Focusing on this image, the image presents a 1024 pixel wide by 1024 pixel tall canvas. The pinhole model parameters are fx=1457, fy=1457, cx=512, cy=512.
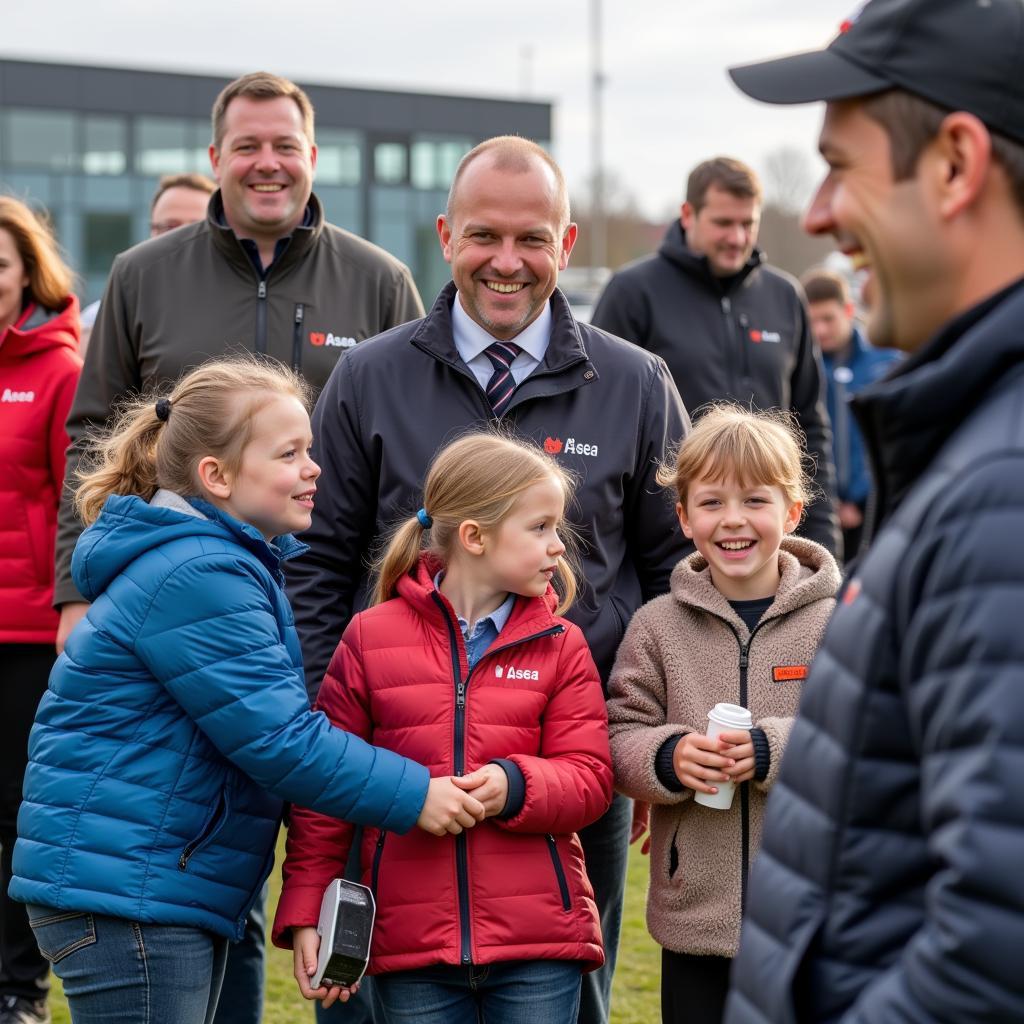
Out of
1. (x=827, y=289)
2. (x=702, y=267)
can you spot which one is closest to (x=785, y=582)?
(x=702, y=267)

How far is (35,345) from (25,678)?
1045mm

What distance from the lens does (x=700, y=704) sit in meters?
3.14

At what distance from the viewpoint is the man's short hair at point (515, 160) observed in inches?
131

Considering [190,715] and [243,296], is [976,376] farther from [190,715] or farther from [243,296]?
[243,296]

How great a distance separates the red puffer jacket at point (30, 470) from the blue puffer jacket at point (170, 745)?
1.61m

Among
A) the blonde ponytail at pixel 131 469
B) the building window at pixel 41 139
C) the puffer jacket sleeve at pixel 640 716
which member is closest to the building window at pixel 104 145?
the building window at pixel 41 139

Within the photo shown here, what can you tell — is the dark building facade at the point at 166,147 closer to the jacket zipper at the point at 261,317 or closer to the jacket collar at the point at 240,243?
the jacket collar at the point at 240,243

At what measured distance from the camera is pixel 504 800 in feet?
9.25

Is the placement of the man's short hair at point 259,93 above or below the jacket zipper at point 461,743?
above

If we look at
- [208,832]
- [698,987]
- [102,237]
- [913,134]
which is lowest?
[698,987]

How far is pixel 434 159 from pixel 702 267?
125ft

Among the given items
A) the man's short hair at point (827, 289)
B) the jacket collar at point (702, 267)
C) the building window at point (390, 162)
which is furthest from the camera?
the building window at point (390, 162)

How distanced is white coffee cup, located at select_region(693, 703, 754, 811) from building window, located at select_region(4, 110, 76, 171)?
38.2 metres

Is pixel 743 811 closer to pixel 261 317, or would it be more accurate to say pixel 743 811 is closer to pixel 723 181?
pixel 261 317
